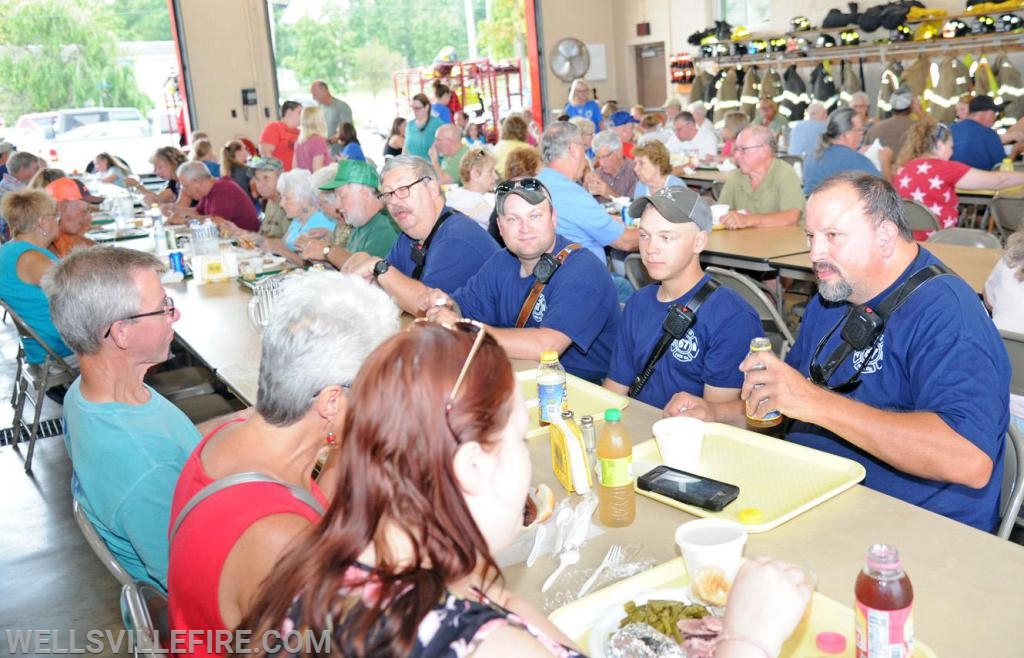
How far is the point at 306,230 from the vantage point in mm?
5801

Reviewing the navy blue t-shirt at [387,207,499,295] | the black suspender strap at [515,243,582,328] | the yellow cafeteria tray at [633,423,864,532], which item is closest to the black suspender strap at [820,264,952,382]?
→ the yellow cafeteria tray at [633,423,864,532]

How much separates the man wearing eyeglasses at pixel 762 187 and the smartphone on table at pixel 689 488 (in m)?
3.93

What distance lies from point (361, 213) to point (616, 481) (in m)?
3.27

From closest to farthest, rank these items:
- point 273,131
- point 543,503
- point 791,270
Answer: point 543,503 → point 791,270 → point 273,131

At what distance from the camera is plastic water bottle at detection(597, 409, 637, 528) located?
77.1 inches

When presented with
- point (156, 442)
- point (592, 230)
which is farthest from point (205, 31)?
point (156, 442)

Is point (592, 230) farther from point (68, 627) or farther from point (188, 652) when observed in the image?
point (188, 652)

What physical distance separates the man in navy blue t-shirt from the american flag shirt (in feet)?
11.6

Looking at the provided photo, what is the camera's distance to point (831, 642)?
58.1 inches

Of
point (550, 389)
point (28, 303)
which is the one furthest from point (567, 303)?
point (28, 303)

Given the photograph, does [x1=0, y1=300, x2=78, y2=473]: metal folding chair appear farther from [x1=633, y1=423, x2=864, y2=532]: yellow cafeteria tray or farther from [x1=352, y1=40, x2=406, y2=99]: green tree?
[x1=352, y1=40, x2=406, y2=99]: green tree

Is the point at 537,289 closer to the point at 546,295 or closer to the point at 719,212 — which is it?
the point at 546,295

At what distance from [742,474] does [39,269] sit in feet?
14.0

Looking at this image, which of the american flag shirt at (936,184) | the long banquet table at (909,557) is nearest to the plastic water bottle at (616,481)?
the long banquet table at (909,557)
